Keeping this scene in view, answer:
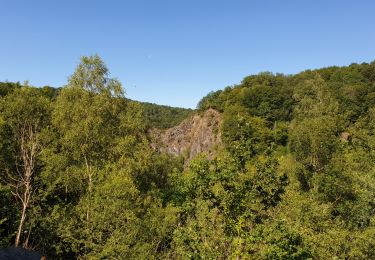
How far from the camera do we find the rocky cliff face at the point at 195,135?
4879 inches

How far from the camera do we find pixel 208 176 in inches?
728

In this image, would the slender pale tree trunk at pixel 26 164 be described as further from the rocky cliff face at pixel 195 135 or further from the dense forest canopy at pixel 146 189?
the rocky cliff face at pixel 195 135

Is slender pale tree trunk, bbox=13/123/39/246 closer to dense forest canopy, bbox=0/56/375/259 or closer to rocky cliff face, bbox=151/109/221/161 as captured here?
dense forest canopy, bbox=0/56/375/259

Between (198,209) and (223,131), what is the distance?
3751 inches

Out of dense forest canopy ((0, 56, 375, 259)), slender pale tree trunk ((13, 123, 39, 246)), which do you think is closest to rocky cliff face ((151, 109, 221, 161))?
dense forest canopy ((0, 56, 375, 259))

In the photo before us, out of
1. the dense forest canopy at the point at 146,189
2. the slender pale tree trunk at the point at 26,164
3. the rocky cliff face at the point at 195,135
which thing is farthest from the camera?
the rocky cliff face at the point at 195,135

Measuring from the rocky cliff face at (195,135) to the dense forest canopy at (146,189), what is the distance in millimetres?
57696

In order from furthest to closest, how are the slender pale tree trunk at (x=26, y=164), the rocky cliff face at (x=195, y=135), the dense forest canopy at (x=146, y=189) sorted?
1. the rocky cliff face at (x=195, y=135)
2. the slender pale tree trunk at (x=26, y=164)
3. the dense forest canopy at (x=146, y=189)

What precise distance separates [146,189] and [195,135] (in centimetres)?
9049

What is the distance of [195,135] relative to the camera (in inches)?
5241

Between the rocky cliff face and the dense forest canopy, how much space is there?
57696 mm

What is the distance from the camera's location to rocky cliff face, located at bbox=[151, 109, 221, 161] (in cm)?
12394

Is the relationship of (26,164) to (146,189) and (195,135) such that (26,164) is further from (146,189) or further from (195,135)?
(195,135)

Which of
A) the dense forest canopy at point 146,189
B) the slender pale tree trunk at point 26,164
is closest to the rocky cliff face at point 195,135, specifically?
the dense forest canopy at point 146,189
